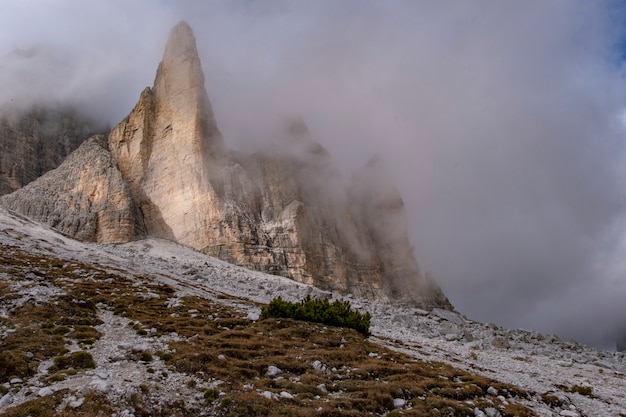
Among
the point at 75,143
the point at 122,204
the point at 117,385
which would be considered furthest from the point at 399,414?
the point at 75,143

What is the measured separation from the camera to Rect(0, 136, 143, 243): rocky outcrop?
104 metres

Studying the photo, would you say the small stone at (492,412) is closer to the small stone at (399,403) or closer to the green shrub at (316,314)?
the small stone at (399,403)

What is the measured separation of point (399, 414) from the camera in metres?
17.1

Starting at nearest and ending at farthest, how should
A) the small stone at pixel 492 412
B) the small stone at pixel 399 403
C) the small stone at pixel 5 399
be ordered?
1. the small stone at pixel 5 399
2. the small stone at pixel 399 403
3. the small stone at pixel 492 412

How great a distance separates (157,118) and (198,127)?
17350mm

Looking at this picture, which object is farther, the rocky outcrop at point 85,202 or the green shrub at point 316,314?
the rocky outcrop at point 85,202

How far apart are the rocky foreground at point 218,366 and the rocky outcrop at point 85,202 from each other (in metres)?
63.5

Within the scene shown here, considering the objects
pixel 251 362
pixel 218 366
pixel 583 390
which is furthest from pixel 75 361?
pixel 583 390

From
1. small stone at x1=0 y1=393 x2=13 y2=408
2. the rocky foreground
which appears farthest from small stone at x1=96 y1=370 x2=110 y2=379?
small stone at x1=0 y1=393 x2=13 y2=408

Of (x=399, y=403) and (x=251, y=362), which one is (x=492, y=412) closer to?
(x=399, y=403)

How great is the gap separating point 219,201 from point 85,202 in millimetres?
30681

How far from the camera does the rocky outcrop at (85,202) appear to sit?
104m

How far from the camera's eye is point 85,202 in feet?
359

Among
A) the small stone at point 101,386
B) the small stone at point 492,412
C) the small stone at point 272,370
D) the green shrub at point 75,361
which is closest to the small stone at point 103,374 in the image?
the small stone at point 101,386
